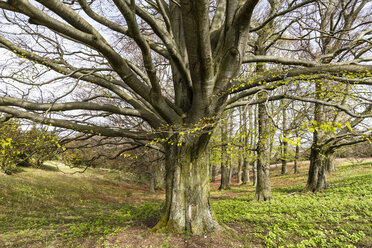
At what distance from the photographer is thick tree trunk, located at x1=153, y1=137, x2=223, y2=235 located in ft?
16.3

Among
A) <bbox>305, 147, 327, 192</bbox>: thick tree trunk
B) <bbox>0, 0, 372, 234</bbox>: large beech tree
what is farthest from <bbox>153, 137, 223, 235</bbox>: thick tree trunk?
<bbox>305, 147, 327, 192</bbox>: thick tree trunk

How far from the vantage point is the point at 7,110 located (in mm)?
4730

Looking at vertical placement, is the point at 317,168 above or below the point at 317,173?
above

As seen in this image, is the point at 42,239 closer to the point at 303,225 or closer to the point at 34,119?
the point at 34,119

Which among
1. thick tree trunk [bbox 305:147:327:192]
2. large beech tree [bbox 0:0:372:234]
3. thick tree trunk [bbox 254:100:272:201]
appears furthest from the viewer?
thick tree trunk [bbox 305:147:327:192]

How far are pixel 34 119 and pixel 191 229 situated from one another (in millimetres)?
4823

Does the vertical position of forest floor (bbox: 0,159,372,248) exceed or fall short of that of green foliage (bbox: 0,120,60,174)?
it falls short

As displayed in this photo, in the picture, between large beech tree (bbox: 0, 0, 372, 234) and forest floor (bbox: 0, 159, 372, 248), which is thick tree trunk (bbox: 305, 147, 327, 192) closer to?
forest floor (bbox: 0, 159, 372, 248)

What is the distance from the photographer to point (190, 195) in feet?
16.7

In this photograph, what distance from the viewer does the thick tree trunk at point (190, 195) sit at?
16.3 ft

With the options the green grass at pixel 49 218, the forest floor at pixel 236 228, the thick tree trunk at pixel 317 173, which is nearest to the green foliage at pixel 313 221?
the forest floor at pixel 236 228

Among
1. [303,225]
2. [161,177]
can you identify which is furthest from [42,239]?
[161,177]

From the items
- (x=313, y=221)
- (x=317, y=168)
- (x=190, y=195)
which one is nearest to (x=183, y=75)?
(x=190, y=195)

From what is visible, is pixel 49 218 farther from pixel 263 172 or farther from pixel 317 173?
pixel 317 173
